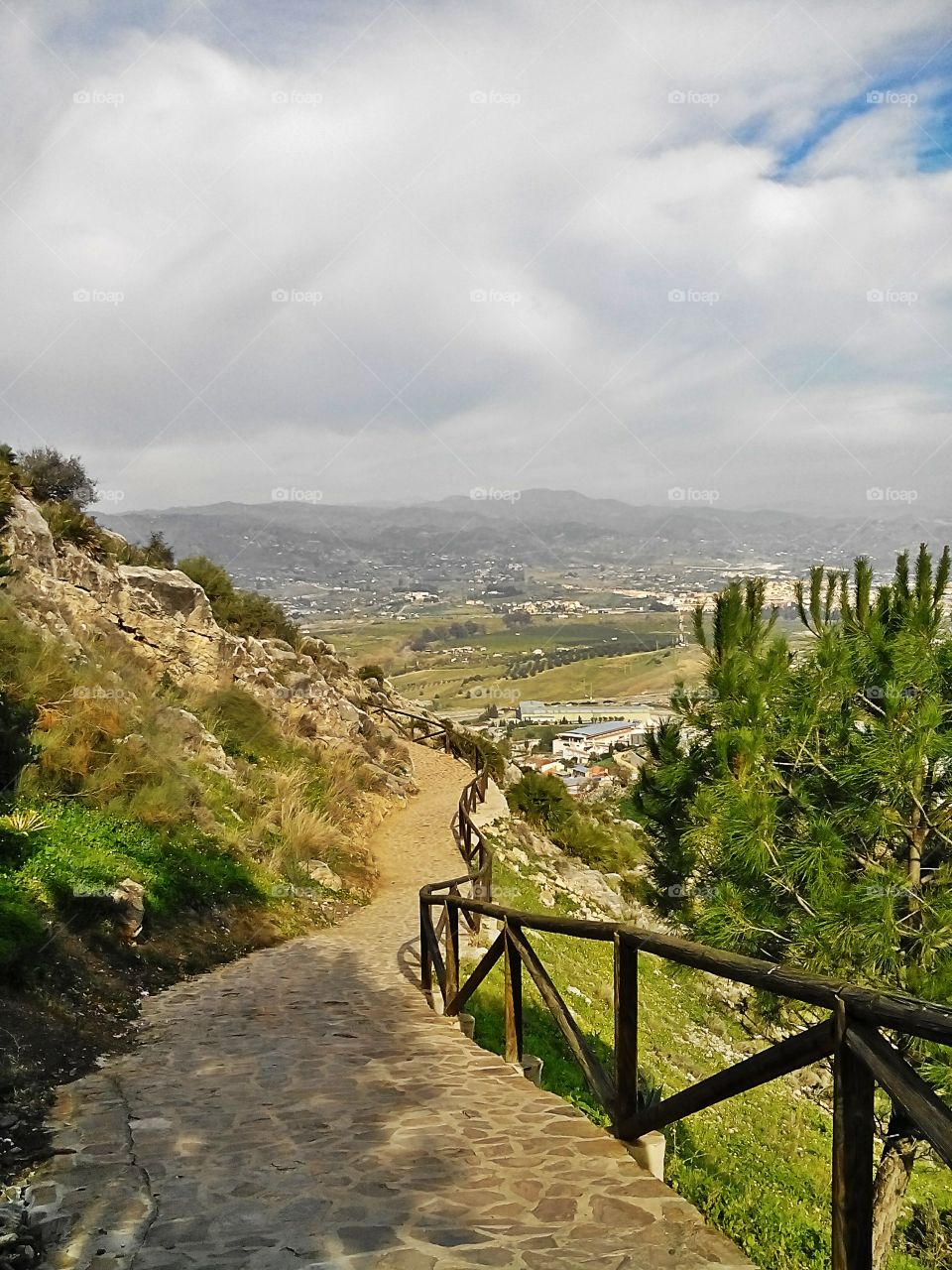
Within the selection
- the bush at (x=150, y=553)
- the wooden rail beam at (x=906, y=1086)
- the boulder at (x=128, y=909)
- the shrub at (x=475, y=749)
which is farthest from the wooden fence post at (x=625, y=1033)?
the shrub at (x=475, y=749)

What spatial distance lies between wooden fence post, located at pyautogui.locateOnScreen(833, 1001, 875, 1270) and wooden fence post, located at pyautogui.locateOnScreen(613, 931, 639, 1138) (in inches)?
51.5

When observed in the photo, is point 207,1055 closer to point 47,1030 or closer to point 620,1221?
point 47,1030

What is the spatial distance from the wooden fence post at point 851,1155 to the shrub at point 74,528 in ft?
59.4

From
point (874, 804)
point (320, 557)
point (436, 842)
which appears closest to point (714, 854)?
point (874, 804)

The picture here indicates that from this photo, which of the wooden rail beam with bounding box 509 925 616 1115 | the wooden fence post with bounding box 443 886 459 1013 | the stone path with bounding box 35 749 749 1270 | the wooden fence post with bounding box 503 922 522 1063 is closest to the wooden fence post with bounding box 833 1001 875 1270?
the stone path with bounding box 35 749 749 1270

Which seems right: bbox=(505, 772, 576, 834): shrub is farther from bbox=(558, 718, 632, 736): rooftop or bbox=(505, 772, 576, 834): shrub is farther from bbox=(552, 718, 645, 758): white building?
bbox=(558, 718, 632, 736): rooftop

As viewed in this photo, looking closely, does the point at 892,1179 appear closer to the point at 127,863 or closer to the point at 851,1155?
the point at 851,1155

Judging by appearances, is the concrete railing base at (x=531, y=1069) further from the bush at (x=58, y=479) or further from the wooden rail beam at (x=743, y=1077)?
the bush at (x=58, y=479)

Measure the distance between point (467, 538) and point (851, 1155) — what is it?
9620cm

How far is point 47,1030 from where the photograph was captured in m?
5.47

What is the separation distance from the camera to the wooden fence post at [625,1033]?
373 cm

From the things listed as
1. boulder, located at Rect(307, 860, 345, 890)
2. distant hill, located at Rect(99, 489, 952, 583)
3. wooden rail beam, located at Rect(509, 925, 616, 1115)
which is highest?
distant hill, located at Rect(99, 489, 952, 583)

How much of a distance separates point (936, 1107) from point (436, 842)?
1439 cm

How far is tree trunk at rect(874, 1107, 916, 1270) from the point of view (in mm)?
7118
